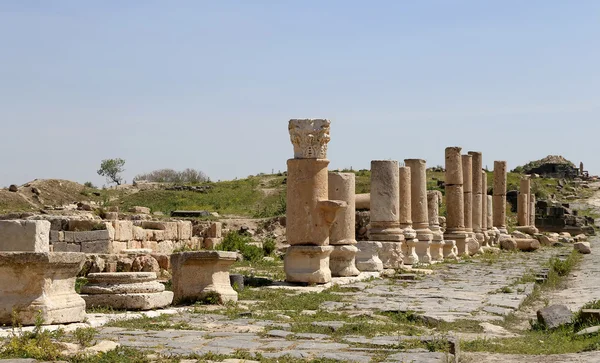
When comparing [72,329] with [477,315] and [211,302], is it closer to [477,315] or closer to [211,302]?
[211,302]

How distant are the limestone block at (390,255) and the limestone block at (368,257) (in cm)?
69

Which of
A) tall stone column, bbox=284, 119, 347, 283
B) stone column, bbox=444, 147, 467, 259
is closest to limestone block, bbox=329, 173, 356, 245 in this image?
tall stone column, bbox=284, 119, 347, 283

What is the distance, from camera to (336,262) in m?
16.7

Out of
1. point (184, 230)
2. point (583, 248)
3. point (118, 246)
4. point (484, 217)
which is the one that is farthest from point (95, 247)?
point (583, 248)

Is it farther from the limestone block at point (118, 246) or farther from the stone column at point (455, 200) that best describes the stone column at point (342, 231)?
the stone column at point (455, 200)

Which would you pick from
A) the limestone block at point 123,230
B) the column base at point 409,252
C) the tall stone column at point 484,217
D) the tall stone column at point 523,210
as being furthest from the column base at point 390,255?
the tall stone column at point 523,210

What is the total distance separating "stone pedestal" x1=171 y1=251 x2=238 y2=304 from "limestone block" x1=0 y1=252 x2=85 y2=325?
8.80ft

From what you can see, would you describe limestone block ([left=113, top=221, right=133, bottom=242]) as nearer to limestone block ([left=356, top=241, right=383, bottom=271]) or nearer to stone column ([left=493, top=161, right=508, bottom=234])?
limestone block ([left=356, top=241, right=383, bottom=271])

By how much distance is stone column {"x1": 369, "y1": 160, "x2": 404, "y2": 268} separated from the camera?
66.5ft

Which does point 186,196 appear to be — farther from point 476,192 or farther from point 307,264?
point 307,264

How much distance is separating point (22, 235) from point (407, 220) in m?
13.7

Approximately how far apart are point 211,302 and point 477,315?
3.45 meters

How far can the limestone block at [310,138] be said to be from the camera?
15.0 m

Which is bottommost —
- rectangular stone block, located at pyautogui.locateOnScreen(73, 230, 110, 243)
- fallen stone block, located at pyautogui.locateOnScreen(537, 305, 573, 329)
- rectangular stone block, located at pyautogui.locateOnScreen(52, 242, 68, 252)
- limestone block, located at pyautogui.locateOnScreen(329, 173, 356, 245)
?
fallen stone block, located at pyautogui.locateOnScreen(537, 305, 573, 329)
